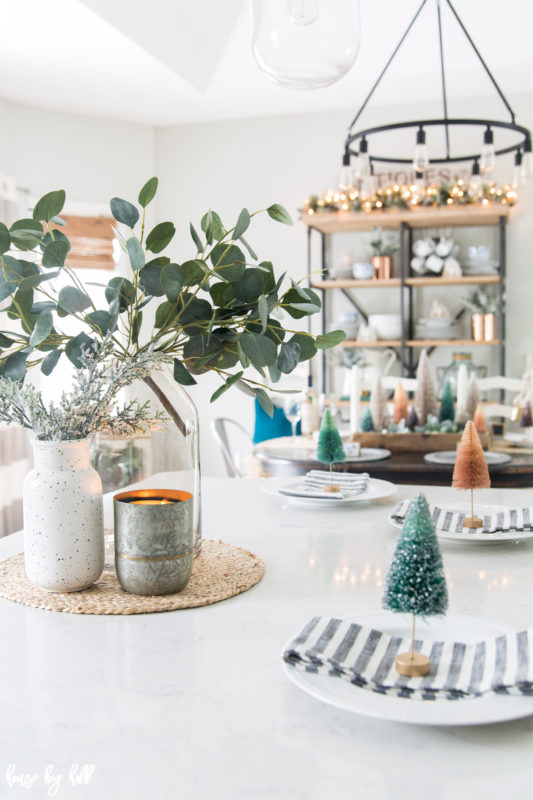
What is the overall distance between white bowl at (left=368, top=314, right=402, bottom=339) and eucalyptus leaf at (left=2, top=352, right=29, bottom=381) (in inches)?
157

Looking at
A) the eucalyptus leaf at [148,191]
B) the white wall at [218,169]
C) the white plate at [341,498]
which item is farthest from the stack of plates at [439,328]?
the eucalyptus leaf at [148,191]

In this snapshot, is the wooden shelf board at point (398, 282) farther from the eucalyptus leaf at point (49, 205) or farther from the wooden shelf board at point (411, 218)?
the eucalyptus leaf at point (49, 205)

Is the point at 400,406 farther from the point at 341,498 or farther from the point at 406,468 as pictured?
the point at 341,498

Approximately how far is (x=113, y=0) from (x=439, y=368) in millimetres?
2917

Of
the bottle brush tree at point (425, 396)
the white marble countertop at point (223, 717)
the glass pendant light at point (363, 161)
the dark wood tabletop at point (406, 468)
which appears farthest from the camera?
the bottle brush tree at point (425, 396)

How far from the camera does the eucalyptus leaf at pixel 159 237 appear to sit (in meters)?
1.00

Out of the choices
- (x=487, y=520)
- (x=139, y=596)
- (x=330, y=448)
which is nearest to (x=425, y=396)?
(x=330, y=448)

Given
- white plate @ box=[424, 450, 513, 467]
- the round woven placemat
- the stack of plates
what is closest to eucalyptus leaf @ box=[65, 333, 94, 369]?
the round woven placemat

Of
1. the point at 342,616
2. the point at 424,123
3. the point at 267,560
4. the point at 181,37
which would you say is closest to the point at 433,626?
the point at 342,616

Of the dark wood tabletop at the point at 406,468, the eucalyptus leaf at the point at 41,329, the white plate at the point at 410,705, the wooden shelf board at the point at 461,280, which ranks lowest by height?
the dark wood tabletop at the point at 406,468

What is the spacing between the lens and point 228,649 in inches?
30.9

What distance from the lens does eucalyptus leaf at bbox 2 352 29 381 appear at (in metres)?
0.98

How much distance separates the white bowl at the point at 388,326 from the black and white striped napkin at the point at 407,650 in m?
4.16

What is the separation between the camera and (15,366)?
3.20ft
